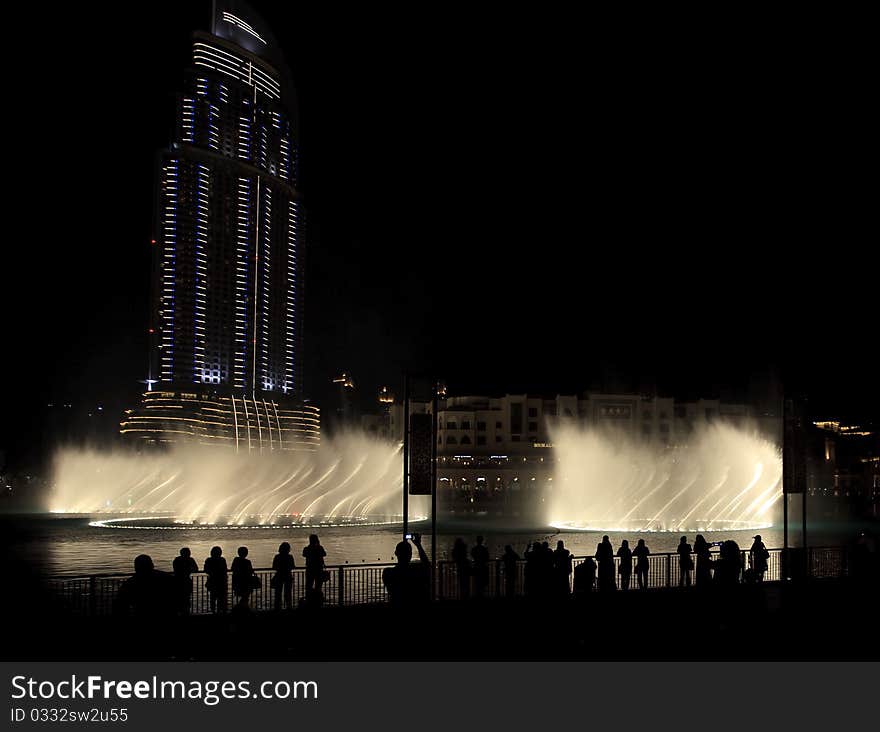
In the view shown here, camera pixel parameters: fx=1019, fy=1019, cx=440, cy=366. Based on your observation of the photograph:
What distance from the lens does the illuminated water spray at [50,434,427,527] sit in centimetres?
6328

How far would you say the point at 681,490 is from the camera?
66625mm

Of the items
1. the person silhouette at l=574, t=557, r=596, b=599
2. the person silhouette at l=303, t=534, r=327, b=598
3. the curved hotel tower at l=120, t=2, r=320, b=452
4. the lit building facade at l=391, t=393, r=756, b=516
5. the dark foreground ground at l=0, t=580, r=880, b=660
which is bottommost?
the dark foreground ground at l=0, t=580, r=880, b=660

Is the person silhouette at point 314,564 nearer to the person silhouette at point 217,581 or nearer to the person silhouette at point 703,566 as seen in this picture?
the person silhouette at point 217,581

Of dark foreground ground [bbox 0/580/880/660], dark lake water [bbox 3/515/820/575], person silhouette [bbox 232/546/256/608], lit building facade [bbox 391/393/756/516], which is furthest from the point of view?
lit building facade [bbox 391/393/756/516]

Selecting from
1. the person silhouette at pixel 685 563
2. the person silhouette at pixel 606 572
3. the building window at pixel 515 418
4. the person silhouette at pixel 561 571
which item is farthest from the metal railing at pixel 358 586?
the building window at pixel 515 418

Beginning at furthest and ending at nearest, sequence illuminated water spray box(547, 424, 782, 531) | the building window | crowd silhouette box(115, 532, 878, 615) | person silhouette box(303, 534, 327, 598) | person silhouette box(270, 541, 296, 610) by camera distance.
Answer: the building window
illuminated water spray box(547, 424, 782, 531)
person silhouette box(303, 534, 327, 598)
person silhouette box(270, 541, 296, 610)
crowd silhouette box(115, 532, 878, 615)

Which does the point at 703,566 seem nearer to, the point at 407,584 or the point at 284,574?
the point at 407,584

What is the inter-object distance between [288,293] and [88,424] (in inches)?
1682

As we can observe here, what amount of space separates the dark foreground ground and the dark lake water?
12.4 metres

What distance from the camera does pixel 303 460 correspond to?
8944cm

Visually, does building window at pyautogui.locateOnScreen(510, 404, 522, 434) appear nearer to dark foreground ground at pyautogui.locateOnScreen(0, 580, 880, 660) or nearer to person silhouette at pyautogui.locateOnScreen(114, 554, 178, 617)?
dark foreground ground at pyautogui.locateOnScreen(0, 580, 880, 660)

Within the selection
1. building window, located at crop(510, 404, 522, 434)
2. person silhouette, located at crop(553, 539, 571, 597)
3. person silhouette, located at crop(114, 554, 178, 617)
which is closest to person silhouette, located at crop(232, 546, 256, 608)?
person silhouette, located at crop(114, 554, 178, 617)

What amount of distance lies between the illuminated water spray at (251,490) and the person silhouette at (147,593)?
36807 mm

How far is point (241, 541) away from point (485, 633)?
983 inches
